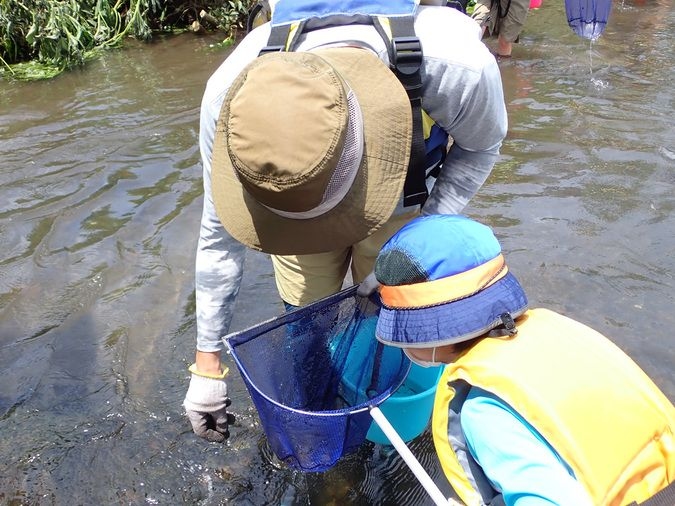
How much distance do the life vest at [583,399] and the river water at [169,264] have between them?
996mm

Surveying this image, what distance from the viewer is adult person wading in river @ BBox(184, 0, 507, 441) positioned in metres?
1.27

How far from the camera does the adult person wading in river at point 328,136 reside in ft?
4.18

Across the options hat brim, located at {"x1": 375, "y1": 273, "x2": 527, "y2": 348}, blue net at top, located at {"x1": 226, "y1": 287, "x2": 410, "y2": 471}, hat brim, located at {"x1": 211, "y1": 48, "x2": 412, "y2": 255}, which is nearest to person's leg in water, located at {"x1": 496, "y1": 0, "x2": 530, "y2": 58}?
blue net at top, located at {"x1": 226, "y1": 287, "x2": 410, "y2": 471}

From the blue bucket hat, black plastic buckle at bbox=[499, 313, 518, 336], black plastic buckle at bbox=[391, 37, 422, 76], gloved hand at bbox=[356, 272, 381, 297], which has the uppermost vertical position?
black plastic buckle at bbox=[391, 37, 422, 76]

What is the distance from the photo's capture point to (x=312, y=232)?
1.48 metres

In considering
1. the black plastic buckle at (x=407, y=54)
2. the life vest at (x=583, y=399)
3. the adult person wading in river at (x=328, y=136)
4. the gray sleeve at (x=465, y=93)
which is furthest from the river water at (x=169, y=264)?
the black plastic buckle at (x=407, y=54)

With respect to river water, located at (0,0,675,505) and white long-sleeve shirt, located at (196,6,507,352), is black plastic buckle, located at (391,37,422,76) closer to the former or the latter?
white long-sleeve shirt, located at (196,6,507,352)

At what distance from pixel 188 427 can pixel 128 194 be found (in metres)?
2.19

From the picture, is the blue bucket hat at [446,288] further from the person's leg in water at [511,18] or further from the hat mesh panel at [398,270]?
the person's leg in water at [511,18]

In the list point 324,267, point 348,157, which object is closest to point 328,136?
point 348,157

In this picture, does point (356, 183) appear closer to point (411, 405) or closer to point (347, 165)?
point (347, 165)

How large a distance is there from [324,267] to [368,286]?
32 cm

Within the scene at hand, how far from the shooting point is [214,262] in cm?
179

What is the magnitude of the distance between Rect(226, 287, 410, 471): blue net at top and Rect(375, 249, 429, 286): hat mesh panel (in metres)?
0.34
